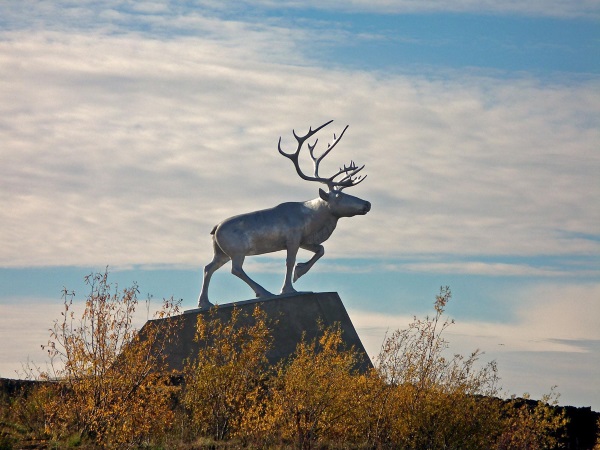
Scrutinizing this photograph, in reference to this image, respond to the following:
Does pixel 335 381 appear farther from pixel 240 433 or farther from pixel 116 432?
pixel 116 432

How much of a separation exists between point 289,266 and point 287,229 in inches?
28.1

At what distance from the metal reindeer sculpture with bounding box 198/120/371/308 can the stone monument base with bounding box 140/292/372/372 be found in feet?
1.36

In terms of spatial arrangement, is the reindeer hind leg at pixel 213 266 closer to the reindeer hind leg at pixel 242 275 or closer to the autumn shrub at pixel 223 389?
the reindeer hind leg at pixel 242 275

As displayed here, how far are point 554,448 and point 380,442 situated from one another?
176 inches

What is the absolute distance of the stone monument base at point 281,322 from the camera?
23.0 metres

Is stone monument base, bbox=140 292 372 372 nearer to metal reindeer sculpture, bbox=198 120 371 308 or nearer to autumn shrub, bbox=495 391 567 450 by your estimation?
metal reindeer sculpture, bbox=198 120 371 308

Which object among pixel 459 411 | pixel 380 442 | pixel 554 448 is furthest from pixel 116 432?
pixel 554 448

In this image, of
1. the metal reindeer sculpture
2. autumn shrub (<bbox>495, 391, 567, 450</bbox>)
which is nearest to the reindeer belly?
the metal reindeer sculpture

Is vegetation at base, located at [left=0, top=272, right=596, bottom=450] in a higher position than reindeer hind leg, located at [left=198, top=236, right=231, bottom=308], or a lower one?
lower

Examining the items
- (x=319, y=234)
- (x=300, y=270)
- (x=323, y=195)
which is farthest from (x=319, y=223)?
(x=300, y=270)

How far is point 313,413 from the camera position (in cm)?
1805

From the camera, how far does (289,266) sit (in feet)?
77.7

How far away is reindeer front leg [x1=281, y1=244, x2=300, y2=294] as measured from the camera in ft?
77.5

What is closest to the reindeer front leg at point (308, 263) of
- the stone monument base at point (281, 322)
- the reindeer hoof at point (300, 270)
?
the reindeer hoof at point (300, 270)
